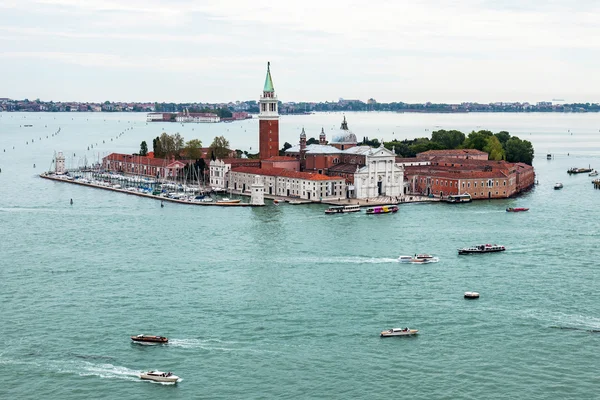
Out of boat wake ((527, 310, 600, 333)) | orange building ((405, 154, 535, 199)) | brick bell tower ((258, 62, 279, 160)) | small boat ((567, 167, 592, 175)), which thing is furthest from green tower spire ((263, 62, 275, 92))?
boat wake ((527, 310, 600, 333))

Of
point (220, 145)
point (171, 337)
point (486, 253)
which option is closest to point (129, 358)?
→ point (171, 337)

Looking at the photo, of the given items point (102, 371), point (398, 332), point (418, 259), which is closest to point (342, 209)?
point (418, 259)

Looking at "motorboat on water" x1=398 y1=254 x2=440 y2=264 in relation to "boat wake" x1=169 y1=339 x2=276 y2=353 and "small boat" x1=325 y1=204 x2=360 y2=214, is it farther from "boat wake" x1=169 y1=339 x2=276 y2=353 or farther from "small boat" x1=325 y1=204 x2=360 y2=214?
"small boat" x1=325 y1=204 x2=360 y2=214

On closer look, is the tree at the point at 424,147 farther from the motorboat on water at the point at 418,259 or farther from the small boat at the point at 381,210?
the motorboat on water at the point at 418,259

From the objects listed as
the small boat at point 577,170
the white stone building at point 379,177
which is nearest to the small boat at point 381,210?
the white stone building at point 379,177

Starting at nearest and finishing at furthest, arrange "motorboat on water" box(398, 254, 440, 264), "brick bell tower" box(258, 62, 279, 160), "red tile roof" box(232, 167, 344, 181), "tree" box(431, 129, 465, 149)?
"motorboat on water" box(398, 254, 440, 264)
"red tile roof" box(232, 167, 344, 181)
"brick bell tower" box(258, 62, 279, 160)
"tree" box(431, 129, 465, 149)

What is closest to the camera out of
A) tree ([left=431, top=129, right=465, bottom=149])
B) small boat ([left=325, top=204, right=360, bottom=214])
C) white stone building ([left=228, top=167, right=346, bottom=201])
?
small boat ([left=325, top=204, right=360, bottom=214])
